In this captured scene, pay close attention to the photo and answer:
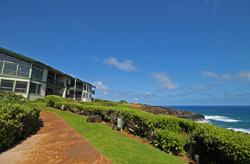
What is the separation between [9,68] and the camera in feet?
73.3

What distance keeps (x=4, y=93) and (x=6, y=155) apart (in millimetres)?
6858

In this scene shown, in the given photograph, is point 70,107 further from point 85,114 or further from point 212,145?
point 212,145

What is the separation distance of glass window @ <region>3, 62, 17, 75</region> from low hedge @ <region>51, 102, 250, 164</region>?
2360cm

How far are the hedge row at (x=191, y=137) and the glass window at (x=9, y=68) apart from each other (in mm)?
23544

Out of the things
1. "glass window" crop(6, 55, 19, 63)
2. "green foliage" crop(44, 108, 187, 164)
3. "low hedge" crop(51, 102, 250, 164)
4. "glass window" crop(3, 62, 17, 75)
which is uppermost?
"glass window" crop(6, 55, 19, 63)

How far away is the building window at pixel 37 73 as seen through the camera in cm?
2519

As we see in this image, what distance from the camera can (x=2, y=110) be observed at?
215 inches

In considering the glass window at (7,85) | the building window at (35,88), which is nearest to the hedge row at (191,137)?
the building window at (35,88)

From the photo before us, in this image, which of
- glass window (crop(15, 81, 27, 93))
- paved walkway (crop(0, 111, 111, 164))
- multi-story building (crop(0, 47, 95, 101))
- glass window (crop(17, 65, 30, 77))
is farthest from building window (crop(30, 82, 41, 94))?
paved walkway (crop(0, 111, 111, 164))

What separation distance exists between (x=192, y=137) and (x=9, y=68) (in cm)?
2900

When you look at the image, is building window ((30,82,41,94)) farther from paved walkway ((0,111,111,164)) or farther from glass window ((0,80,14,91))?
paved walkway ((0,111,111,164))

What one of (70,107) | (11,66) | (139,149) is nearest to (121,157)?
(139,149)

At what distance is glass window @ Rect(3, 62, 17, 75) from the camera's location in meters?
22.0

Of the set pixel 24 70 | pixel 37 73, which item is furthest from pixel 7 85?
pixel 37 73
